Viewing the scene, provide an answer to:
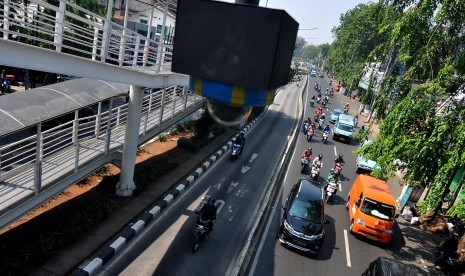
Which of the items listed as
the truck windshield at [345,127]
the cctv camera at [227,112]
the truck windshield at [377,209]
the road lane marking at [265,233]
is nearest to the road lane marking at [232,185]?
the road lane marking at [265,233]

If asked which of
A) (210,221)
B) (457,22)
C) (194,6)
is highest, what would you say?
(457,22)

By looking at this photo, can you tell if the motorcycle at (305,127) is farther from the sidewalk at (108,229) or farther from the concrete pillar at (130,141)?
the concrete pillar at (130,141)

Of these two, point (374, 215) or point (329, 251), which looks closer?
point (329, 251)

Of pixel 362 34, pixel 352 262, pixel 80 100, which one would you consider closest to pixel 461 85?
pixel 352 262

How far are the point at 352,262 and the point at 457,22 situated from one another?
8.25 metres

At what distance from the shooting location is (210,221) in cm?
1032

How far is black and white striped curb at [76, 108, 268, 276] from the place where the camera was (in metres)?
8.35

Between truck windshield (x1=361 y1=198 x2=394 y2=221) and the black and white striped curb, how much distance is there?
710cm

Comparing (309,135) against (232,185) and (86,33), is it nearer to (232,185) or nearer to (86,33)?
(232,185)

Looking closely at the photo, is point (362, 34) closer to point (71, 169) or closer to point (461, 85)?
point (461, 85)

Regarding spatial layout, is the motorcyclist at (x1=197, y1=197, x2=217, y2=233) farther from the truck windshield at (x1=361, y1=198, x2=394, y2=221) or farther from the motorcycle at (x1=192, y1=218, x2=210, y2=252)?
the truck windshield at (x1=361, y1=198, x2=394, y2=221)

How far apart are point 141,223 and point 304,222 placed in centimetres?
527

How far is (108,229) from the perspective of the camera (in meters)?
9.99

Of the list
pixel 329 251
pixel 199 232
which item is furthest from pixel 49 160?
pixel 329 251
